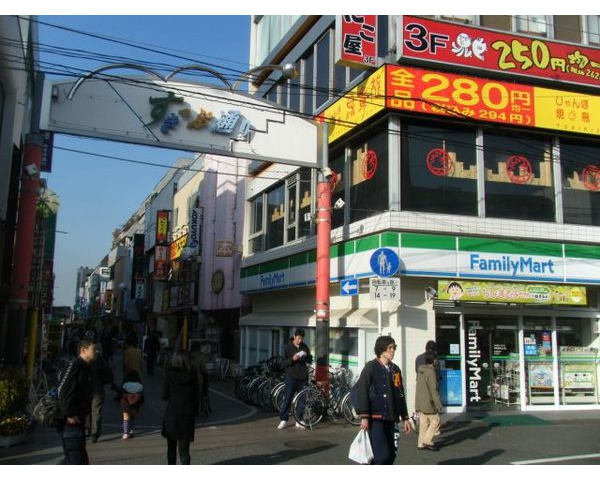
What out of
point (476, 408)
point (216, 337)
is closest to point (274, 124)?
point (476, 408)

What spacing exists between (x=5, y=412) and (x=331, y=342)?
809 cm

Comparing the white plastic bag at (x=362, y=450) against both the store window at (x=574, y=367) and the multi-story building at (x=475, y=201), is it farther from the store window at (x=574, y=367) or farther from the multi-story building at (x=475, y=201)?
the store window at (x=574, y=367)

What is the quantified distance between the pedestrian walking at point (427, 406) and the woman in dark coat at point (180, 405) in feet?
13.2

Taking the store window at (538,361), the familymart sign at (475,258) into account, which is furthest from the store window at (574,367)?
the familymart sign at (475,258)

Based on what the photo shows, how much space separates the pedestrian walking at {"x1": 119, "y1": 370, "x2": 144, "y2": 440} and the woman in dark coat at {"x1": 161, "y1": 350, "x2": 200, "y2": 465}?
305 centimetres

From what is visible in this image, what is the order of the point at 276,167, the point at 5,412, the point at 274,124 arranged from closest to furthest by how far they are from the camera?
the point at 5,412 < the point at 274,124 < the point at 276,167

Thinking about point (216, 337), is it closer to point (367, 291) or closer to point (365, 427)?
point (367, 291)

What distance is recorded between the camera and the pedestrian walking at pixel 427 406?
916 cm

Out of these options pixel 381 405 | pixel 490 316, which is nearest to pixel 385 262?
pixel 490 316

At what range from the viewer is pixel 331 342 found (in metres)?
15.2

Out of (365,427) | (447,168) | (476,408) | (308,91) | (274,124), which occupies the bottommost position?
(476,408)

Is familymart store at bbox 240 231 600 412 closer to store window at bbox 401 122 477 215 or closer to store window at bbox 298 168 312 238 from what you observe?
store window at bbox 401 122 477 215

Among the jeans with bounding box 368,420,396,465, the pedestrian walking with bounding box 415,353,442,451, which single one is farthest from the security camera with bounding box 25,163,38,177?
the jeans with bounding box 368,420,396,465

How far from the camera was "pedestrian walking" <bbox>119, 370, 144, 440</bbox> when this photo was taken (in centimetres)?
991
